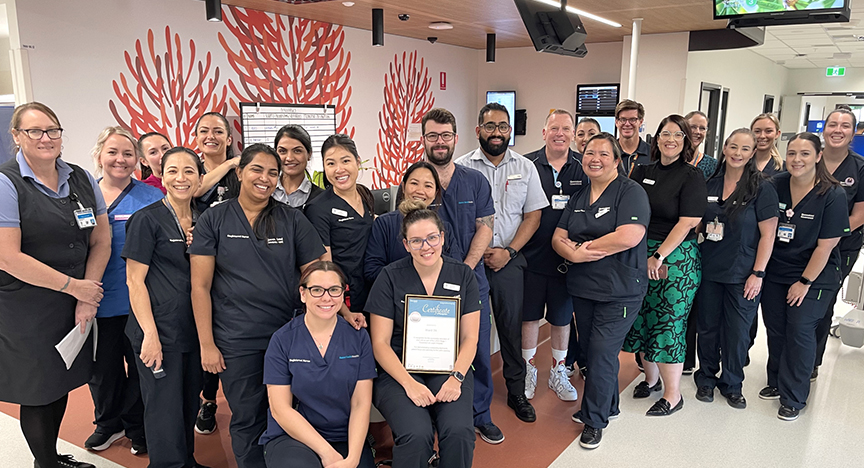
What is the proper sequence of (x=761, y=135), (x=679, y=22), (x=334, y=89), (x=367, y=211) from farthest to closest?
1. (x=334, y=89)
2. (x=679, y=22)
3. (x=761, y=135)
4. (x=367, y=211)

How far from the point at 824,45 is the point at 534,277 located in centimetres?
880

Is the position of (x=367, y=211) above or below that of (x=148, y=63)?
below

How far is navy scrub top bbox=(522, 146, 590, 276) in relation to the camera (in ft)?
11.3

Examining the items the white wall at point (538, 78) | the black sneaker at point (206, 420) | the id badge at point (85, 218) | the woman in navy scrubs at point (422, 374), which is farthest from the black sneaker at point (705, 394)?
the white wall at point (538, 78)

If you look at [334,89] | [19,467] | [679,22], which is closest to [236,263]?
[19,467]

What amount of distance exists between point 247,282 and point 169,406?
70 cm

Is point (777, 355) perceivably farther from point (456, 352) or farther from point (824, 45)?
point (824, 45)

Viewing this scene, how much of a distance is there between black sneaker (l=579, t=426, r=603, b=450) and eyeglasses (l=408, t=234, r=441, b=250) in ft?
4.73

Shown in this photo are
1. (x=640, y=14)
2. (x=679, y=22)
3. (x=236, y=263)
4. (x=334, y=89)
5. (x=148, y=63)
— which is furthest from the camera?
(x=334, y=89)

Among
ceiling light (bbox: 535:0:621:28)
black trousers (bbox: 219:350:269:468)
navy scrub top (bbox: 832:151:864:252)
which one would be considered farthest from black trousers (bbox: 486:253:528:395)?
ceiling light (bbox: 535:0:621:28)

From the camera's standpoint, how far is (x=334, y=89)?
7.11 m

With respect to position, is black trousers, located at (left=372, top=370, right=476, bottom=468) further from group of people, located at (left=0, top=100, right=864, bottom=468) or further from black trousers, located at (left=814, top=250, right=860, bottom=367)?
black trousers, located at (left=814, top=250, right=860, bottom=367)

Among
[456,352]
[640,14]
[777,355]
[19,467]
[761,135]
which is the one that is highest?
[640,14]

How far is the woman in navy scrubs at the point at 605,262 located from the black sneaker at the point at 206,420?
2.08 meters
